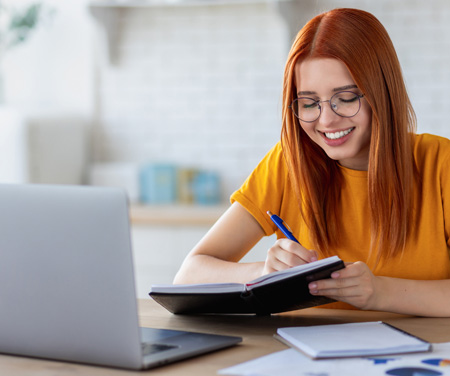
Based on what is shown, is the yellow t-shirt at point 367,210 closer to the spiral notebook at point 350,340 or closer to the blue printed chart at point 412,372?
the spiral notebook at point 350,340

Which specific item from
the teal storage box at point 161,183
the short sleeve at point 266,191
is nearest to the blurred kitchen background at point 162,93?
the teal storage box at point 161,183

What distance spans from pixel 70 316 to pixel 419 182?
1.04 m

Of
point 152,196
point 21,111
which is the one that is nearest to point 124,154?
point 152,196

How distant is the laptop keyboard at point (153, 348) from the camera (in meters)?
1.13

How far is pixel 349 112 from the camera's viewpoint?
1.64m

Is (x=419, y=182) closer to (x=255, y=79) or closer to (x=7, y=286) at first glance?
(x=7, y=286)

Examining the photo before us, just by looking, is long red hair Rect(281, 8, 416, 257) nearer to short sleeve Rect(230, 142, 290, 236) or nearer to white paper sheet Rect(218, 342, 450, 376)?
short sleeve Rect(230, 142, 290, 236)

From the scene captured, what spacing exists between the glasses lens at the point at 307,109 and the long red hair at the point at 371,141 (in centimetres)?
4

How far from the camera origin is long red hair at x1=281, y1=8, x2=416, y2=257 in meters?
1.61

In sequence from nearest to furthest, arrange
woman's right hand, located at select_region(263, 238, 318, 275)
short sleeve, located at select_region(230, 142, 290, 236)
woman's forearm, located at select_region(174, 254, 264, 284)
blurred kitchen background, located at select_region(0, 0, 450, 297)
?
woman's right hand, located at select_region(263, 238, 318, 275) < woman's forearm, located at select_region(174, 254, 264, 284) < short sleeve, located at select_region(230, 142, 290, 236) < blurred kitchen background, located at select_region(0, 0, 450, 297)

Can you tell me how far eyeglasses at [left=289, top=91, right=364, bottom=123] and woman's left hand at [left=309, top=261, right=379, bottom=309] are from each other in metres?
0.43

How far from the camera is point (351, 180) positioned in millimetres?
1810

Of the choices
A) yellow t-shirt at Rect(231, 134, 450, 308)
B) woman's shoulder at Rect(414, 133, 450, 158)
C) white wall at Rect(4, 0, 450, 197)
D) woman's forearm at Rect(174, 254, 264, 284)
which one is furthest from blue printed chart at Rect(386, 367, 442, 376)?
white wall at Rect(4, 0, 450, 197)

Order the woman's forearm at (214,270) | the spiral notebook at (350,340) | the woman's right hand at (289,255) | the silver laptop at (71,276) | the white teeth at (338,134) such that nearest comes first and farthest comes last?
the silver laptop at (71,276)
the spiral notebook at (350,340)
the woman's right hand at (289,255)
the woman's forearm at (214,270)
the white teeth at (338,134)
